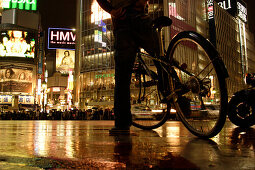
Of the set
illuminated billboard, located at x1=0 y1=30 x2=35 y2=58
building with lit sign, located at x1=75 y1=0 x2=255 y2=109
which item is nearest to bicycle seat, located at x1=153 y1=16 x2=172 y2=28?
building with lit sign, located at x1=75 y1=0 x2=255 y2=109

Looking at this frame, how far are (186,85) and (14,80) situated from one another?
161 ft

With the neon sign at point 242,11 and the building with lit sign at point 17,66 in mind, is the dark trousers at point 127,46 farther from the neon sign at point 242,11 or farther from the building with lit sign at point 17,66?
the neon sign at point 242,11

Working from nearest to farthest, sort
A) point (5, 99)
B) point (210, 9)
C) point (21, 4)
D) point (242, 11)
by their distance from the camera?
point (5, 99), point (21, 4), point (210, 9), point (242, 11)

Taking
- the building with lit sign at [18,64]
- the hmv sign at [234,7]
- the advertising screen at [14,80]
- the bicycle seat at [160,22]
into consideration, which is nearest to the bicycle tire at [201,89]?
the bicycle seat at [160,22]

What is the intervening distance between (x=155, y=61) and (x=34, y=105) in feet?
155

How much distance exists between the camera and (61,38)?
55594mm

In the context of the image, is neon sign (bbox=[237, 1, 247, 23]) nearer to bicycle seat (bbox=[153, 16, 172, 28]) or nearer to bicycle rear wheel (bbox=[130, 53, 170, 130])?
bicycle rear wheel (bbox=[130, 53, 170, 130])

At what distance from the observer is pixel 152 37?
94.4 inches

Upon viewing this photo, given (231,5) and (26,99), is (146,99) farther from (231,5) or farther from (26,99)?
(231,5)

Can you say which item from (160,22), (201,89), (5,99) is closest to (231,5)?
(5,99)

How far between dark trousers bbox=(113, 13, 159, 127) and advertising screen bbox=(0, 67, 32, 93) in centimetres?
4810


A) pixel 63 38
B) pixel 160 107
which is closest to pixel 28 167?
pixel 160 107

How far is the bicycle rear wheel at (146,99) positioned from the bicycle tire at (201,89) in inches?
15.7

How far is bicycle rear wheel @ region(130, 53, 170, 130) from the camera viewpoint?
9.01ft
